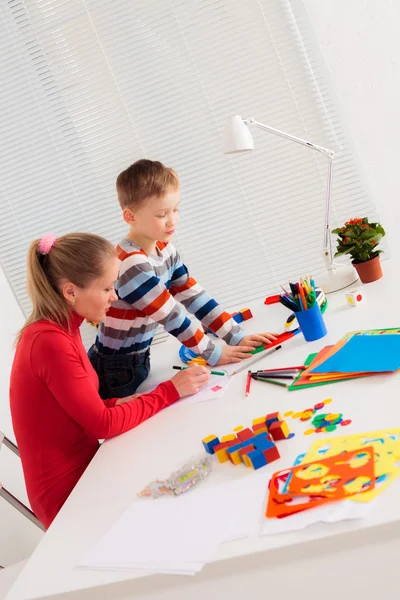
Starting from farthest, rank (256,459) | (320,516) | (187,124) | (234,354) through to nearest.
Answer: (187,124) → (234,354) → (256,459) → (320,516)

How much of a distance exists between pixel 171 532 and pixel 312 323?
79 centimetres

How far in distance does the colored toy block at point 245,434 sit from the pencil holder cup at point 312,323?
0.51m

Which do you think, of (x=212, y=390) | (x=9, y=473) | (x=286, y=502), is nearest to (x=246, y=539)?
Answer: (x=286, y=502)

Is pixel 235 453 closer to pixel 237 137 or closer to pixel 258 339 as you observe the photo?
pixel 258 339

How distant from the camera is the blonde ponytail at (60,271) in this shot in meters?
1.60

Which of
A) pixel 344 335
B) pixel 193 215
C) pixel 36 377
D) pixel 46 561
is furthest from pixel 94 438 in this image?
pixel 193 215

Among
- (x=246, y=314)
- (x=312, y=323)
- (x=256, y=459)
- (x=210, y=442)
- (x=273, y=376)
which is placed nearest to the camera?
(x=256, y=459)

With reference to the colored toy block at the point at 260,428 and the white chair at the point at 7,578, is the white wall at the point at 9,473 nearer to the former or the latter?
the white chair at the point at 7,578

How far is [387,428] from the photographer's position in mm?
1108

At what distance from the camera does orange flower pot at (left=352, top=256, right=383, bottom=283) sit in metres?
2.04

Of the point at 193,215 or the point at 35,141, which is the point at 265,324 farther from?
the point at 35,141

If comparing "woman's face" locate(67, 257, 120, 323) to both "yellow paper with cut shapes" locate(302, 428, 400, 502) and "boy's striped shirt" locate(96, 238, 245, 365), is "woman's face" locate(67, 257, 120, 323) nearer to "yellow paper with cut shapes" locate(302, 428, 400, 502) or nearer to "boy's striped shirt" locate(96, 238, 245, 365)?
"boy's striped shirt" locate(96, 238, 245, 365)

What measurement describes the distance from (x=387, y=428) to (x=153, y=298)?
2.89ft

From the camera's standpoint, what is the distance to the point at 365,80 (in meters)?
2.88
